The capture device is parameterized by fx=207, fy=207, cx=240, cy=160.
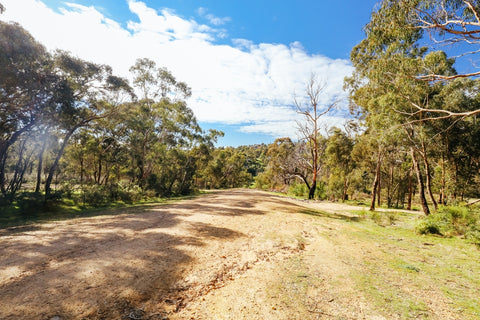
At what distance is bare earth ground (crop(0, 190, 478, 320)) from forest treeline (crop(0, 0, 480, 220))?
6043 millimetres

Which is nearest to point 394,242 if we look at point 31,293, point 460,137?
point 31,293

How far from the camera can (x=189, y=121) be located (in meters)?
27.4

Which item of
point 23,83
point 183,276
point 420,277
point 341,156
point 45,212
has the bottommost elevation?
point 45,212

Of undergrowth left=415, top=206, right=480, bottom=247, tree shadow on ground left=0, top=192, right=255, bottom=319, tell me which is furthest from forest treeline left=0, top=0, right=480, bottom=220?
tree shadow on ground left=0, top=192, right=255, bottom=319

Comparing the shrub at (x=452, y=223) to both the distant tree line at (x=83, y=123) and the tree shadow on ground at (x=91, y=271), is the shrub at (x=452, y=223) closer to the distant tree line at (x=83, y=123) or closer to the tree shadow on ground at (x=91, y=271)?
the tree shadow on ground at (x=91, y=271)

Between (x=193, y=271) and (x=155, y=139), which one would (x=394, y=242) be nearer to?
(x=193, y=271)

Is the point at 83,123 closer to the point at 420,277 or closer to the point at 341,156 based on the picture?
the point at 420,277

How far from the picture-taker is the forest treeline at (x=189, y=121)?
1020 cm

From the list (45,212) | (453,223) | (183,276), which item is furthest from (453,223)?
(45,212)

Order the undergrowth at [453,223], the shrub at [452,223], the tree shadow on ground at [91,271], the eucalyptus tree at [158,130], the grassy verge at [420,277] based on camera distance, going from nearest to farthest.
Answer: the tree shadow on ground at [91,271] < the grassy verge at [420,277] < the undergrowth at [453,223] < the shrub at [452,223] < the eucalyptus tree at [158,130]

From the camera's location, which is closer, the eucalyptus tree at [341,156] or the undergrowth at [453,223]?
the undergrowth at [453,223]

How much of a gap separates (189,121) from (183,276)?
82.1 ft

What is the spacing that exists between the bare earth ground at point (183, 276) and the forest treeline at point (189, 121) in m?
6.04

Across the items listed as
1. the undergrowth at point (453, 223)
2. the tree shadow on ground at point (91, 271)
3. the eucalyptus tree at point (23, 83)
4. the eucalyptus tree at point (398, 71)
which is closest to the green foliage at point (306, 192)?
the eucalyptus tree at point (398, 71)
